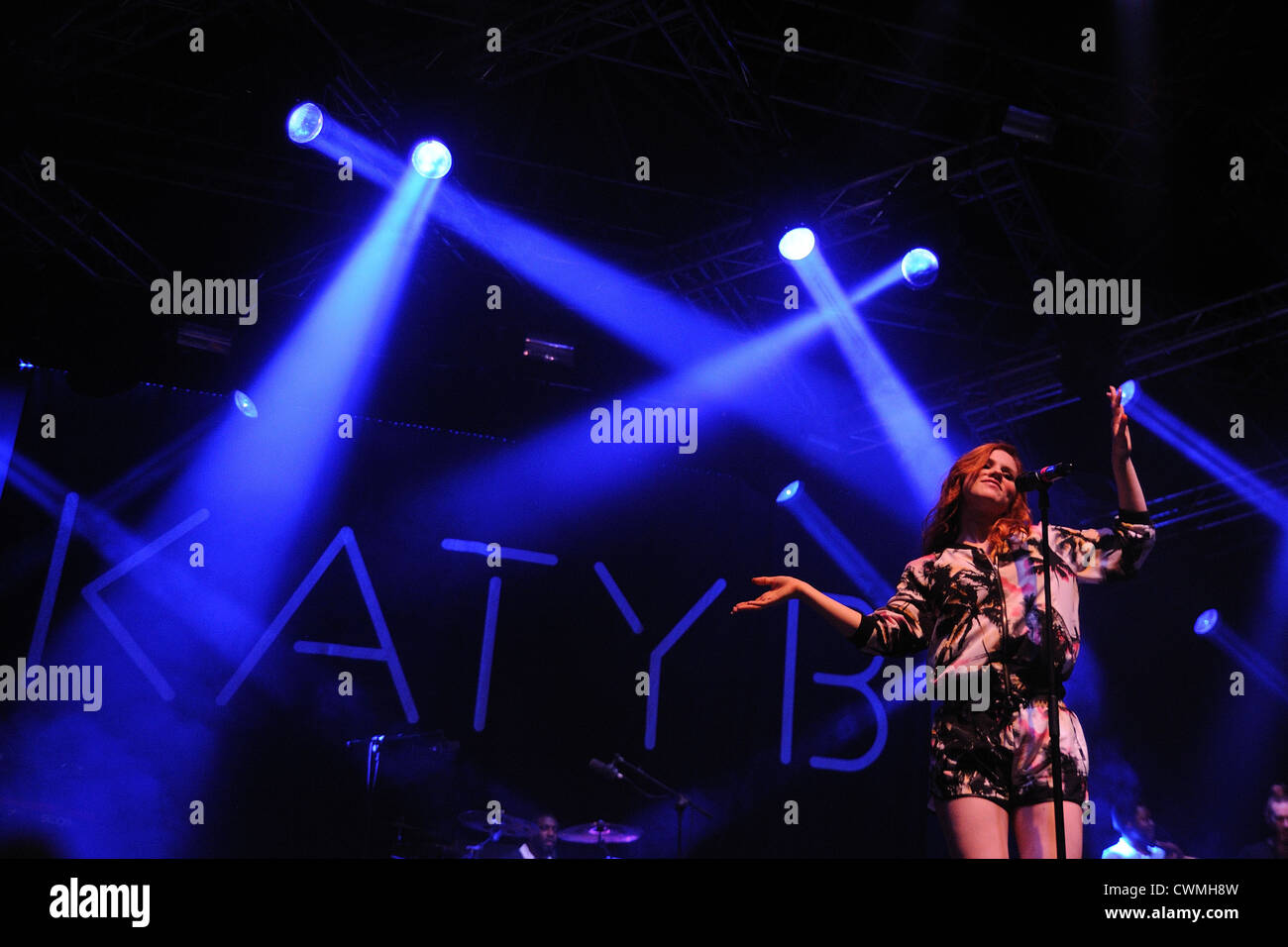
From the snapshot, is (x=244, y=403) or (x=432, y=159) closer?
(x=432, y=159)

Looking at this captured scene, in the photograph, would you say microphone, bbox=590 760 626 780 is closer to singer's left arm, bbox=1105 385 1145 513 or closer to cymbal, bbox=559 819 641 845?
cymbal, bbox=559 819 641 845

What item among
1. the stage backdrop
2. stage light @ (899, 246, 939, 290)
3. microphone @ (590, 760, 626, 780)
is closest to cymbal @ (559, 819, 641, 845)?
microphone @ (590, 760, 626, 780)

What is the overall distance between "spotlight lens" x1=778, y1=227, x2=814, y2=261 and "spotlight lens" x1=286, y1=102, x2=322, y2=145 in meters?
2.59

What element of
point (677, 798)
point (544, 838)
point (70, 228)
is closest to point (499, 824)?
point (544, 838)

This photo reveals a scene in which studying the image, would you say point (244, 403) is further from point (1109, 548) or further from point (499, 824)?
point (1109, 548)

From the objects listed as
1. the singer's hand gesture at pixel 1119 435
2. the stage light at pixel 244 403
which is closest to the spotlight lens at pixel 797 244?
the stage light at pixel 244 403

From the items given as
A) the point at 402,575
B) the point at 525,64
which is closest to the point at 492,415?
the point at 402,575

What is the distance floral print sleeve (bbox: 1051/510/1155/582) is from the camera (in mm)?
2752

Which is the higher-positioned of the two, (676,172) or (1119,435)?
(676,172)

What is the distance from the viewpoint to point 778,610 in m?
8.99

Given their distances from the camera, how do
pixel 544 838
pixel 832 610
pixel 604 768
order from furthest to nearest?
pixel 544 838 < pixel 604 768 < pixel 832 610

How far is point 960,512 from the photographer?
2.88m

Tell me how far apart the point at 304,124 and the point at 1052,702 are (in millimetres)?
4832
